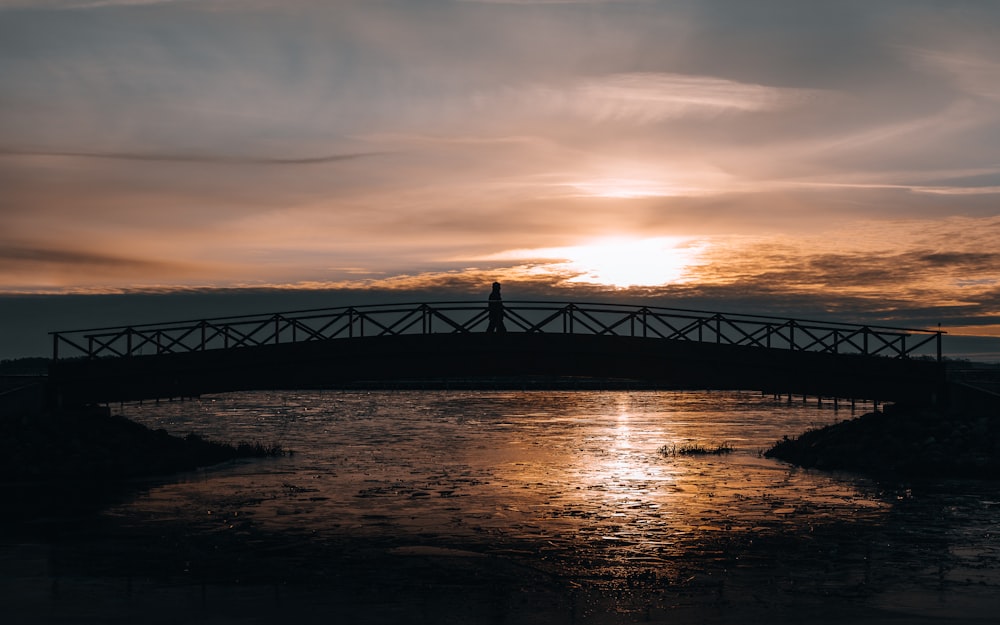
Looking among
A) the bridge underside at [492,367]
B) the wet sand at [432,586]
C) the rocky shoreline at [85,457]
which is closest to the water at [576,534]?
the wet sand at [432,586]

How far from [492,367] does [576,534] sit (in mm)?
15225

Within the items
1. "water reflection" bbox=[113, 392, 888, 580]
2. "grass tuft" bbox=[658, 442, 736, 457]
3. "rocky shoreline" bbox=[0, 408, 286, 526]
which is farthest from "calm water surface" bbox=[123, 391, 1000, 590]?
"rocky shoreline" bbox=[0, 408, 286, 526]

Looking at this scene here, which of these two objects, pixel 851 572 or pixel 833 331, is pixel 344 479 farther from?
pixel 833 331

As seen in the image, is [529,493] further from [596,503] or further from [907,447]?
[907,447]

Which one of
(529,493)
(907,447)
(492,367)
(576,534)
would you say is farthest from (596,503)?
(907,447)

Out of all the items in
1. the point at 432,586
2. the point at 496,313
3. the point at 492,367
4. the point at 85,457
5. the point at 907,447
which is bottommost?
the point at 432,586

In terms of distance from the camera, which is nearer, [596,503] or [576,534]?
[576,534]

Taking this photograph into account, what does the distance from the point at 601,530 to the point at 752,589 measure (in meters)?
5.73

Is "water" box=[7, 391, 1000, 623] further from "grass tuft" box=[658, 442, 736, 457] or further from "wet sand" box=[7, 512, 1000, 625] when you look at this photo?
"grass tuft" box=[658, 442, 736, 457]

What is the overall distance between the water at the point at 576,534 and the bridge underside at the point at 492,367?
11.2 ft

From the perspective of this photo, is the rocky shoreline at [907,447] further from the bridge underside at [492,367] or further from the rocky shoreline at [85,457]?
the rocky shoreline at [85,457]

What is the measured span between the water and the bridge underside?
3.43 m

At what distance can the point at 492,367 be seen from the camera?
37.4 m

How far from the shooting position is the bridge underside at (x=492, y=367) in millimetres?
37438
